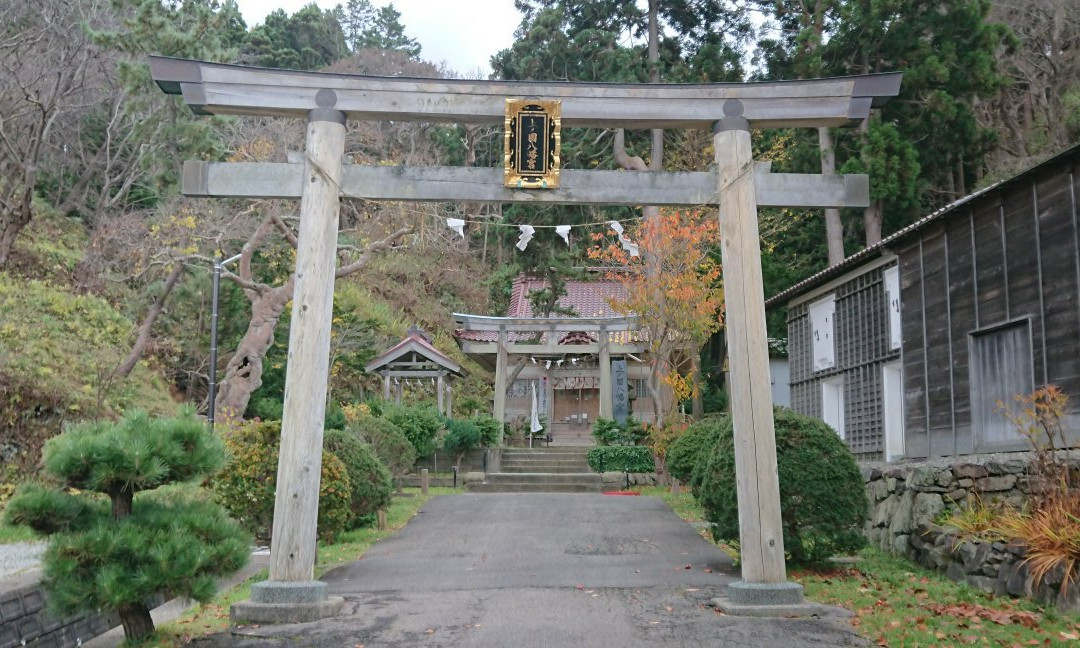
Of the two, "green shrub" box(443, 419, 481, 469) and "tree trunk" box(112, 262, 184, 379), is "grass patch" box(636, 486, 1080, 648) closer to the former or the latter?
"green shrub" box(443, 419, 481, 469)

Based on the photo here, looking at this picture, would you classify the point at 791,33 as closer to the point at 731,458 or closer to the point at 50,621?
the point at 731,458

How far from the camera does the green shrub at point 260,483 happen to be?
1192 centimetres

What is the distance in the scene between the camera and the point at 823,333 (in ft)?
65.0

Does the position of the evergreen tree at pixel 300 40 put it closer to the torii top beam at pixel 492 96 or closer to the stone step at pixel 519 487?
the stone step at pixel 519 487

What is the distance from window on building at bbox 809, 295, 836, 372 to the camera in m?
19.3

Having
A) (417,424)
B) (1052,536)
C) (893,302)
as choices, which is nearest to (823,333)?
(893,302)

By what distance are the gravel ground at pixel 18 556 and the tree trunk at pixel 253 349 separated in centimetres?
1001

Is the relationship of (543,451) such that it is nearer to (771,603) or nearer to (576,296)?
(576,296)

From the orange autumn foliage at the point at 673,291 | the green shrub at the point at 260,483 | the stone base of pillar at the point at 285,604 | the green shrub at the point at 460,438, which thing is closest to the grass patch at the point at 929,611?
the stone base of pillar at the point at 285,604

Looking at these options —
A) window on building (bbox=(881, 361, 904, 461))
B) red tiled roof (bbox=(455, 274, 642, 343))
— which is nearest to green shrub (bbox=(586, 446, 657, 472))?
window on building (bbox=(881, 361, 904, 461))

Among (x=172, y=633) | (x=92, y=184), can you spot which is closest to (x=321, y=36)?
(x=92, y=184)

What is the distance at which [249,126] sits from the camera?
29.1m

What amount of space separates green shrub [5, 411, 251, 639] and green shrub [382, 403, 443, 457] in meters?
15.6

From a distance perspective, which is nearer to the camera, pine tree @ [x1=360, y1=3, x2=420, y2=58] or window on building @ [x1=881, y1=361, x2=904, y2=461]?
window on building @ [x1=881, y1=361, x2=904, y2=461]
